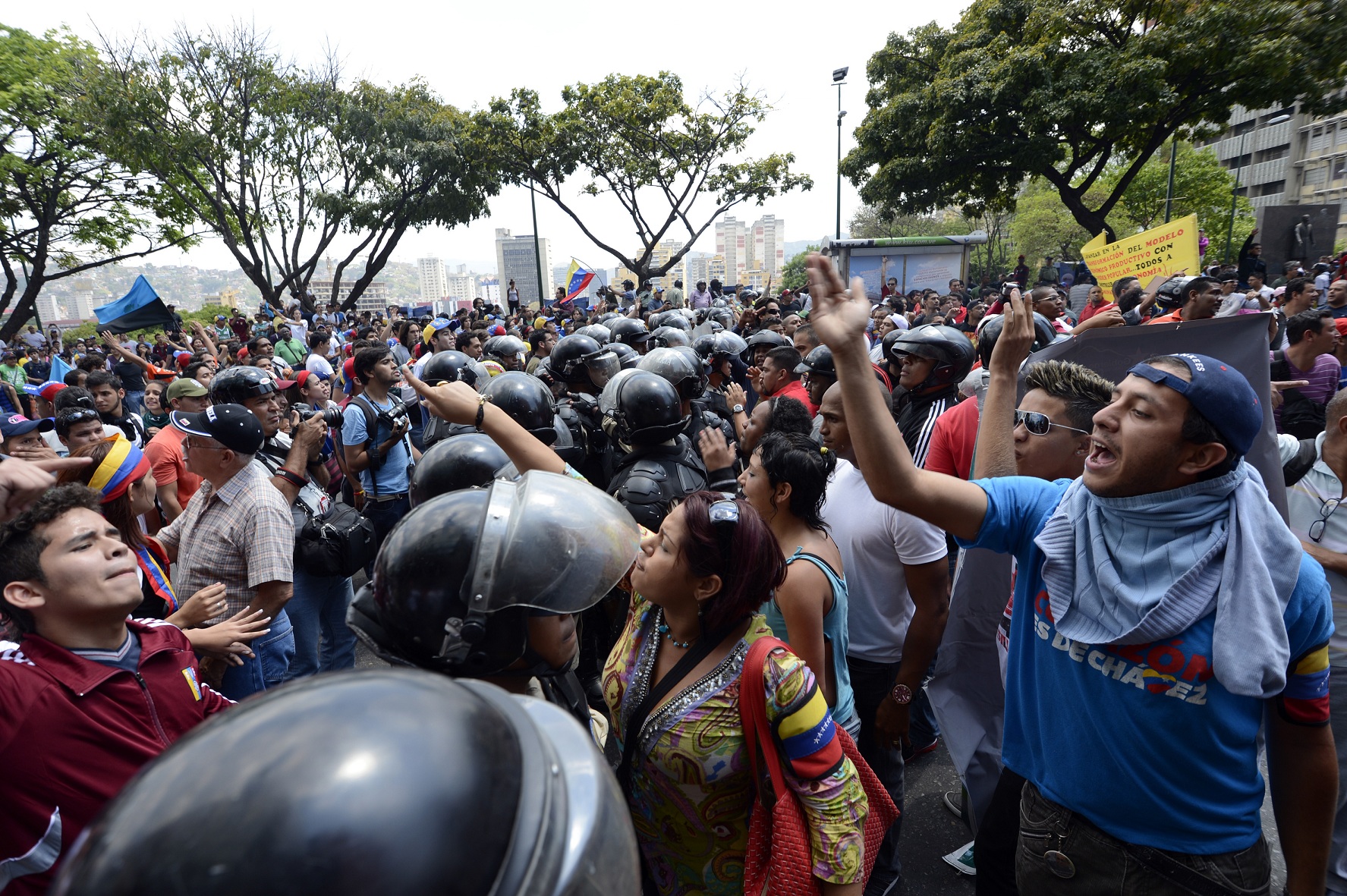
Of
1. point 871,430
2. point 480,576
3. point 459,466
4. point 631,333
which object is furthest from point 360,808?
point 631,333

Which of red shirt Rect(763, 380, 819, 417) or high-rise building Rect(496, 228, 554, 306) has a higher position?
high-rise building Rect(496, 228, 554, 306)

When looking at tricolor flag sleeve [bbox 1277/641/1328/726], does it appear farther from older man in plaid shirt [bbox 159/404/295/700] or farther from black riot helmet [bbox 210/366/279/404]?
black riot helmet [bbox 210/366/279/404]

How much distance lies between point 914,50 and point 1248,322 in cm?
2119

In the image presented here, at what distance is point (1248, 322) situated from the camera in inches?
114

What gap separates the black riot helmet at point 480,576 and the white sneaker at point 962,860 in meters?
2.67

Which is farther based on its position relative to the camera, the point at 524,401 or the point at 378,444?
the point at 378,444

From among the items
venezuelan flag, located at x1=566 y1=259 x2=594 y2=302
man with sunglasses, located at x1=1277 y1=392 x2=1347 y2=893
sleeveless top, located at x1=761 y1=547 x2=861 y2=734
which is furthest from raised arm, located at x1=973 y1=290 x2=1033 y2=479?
venezuelan flag, located at x1=566 y1=259 x2=594 y2=302

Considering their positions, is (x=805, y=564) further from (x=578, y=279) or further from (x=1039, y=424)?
(x=578, y=279)

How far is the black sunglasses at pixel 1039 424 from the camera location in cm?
259

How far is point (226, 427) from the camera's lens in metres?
3.14

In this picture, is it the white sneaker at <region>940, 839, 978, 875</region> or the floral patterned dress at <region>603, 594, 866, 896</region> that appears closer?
the floral patterned dress at <region>603, 594, 866, 896</region>

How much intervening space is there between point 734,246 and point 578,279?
17877 centimetres

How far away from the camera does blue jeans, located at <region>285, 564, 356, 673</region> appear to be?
12.3 ft

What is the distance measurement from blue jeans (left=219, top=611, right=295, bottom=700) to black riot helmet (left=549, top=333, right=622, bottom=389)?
3207 millimetres
